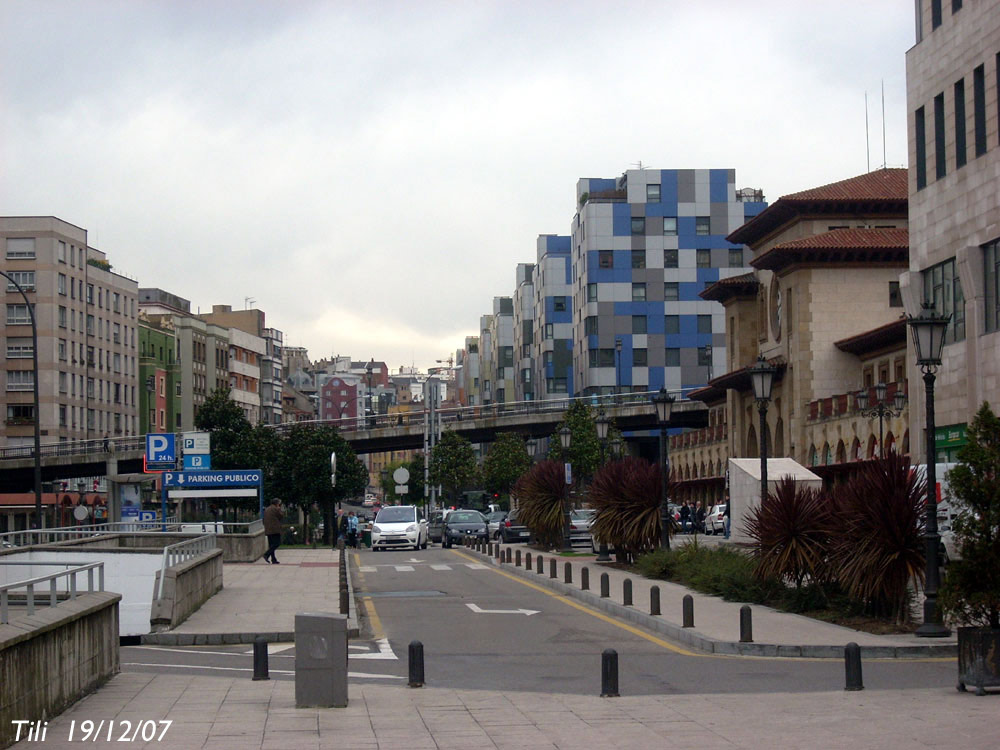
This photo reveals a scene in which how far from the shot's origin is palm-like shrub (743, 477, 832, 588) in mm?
21094

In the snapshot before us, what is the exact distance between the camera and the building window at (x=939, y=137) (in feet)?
139

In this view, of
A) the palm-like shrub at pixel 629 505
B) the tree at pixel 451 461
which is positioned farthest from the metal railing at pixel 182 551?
the tree at pixel 451 461

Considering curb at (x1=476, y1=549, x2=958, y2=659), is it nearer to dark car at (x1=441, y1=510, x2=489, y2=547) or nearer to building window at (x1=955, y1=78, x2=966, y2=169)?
building window at (x1=955, y1=78, x2=966, y2=169)

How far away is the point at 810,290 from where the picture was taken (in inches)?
2630

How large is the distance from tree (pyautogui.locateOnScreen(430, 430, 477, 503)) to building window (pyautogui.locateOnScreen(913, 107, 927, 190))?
168ft

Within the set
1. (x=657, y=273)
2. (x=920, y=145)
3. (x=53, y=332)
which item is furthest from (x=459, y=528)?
(x=657, y=273)

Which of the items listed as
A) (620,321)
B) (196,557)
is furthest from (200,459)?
(620,321)

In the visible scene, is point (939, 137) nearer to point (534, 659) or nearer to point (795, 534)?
point (795, 534)

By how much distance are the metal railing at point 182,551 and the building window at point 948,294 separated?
23014mm

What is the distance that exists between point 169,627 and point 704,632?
7352 millimetres

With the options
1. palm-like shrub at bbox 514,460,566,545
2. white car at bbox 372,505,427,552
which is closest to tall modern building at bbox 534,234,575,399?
white car at bbox 372,505,427,552

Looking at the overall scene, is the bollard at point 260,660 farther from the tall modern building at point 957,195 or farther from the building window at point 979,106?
the building window at point 979,106

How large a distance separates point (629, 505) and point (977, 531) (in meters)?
19.2

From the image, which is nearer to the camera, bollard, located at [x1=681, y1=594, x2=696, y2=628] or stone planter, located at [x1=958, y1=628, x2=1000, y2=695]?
stone planter, located at [x1=958, y1=628, x2=1000, y2=695]
